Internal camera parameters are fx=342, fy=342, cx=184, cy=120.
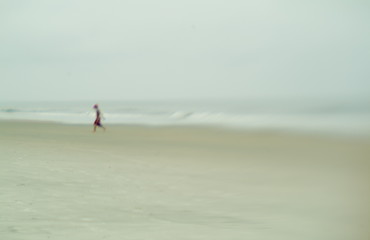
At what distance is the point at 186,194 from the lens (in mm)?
5719

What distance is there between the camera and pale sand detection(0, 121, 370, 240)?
411cm

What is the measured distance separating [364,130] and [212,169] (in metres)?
9.08

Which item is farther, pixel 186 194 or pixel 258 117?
pixel 258 117

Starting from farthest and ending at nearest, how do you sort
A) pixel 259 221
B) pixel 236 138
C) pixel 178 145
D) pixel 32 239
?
1. pixel 236 138
2. pixel 178 145
3. pixel 259 221
4. pixel 32 239

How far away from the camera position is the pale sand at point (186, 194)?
4113 mm

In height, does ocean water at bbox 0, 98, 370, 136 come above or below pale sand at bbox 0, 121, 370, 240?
above

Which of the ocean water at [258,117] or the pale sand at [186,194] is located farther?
the ocean water at [258,117]

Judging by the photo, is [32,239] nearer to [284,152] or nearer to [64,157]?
[64,157]

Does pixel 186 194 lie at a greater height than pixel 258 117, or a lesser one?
lesser

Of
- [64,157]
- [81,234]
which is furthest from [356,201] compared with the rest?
[64,157]

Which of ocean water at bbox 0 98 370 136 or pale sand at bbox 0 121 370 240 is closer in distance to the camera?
pale sand at bbox 0 121 370 240

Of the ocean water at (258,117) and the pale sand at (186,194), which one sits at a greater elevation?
the ocean water at (258,117)

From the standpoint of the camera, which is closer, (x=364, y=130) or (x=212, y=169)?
(x=212, y=169)

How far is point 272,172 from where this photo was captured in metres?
7.48
